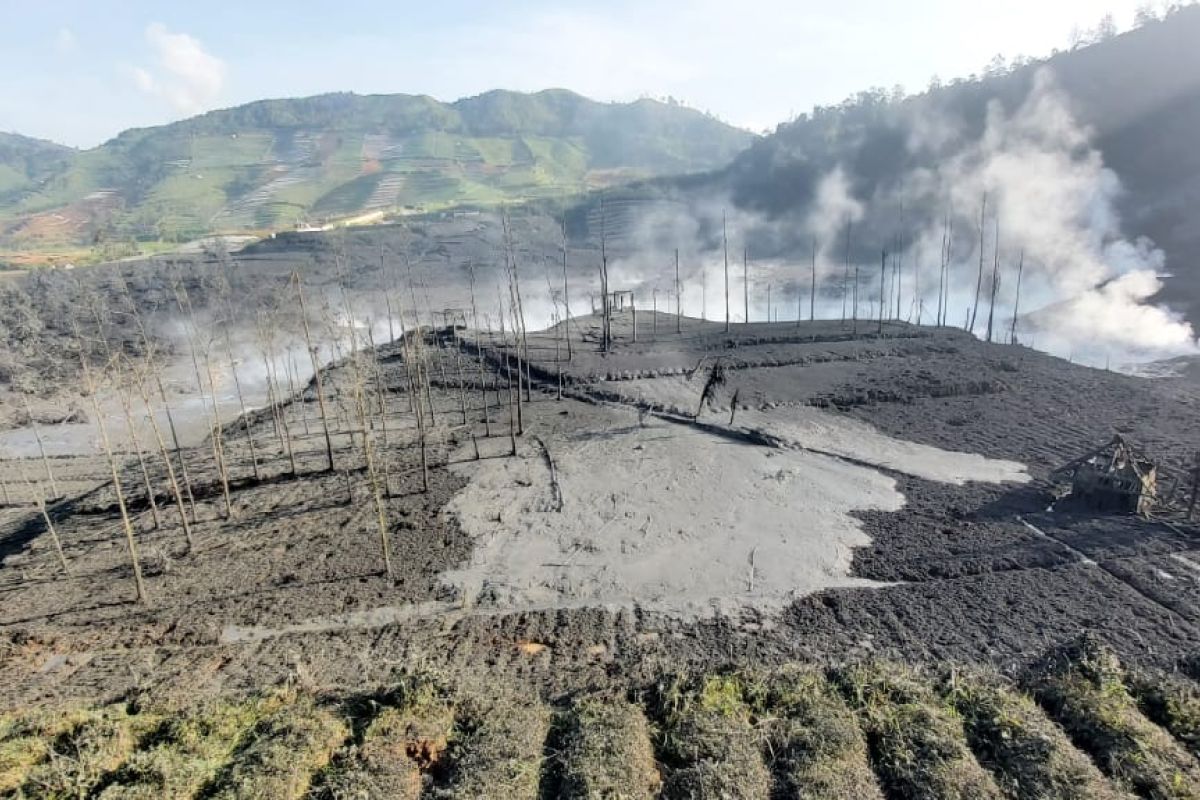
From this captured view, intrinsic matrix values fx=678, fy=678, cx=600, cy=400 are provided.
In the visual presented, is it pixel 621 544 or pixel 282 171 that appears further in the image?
pixel 282 171

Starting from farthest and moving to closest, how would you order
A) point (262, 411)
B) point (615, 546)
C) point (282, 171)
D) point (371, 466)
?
point (282, 171) < point (262, 411) < point (615, 546) < point (371, 466)

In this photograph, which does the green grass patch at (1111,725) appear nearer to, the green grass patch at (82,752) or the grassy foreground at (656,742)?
the grassy foreground at (656,742)

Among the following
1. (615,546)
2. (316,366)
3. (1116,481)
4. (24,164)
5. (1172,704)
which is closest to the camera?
(1172,704)

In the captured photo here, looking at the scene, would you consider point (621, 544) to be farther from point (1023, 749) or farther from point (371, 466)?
point (1023, 749)

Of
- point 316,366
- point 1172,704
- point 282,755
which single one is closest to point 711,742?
point 282,755

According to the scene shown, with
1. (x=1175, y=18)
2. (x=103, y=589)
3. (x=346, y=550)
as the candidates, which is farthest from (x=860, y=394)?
(x=1175, y=18)

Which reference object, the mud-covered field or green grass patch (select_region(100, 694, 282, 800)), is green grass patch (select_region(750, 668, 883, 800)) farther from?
green grass patch (select_region(100, 694, 282, 800))

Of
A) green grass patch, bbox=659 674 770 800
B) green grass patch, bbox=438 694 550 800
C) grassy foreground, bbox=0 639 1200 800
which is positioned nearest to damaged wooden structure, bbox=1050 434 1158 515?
grassy foreground, bbox=0 639 1200 800
